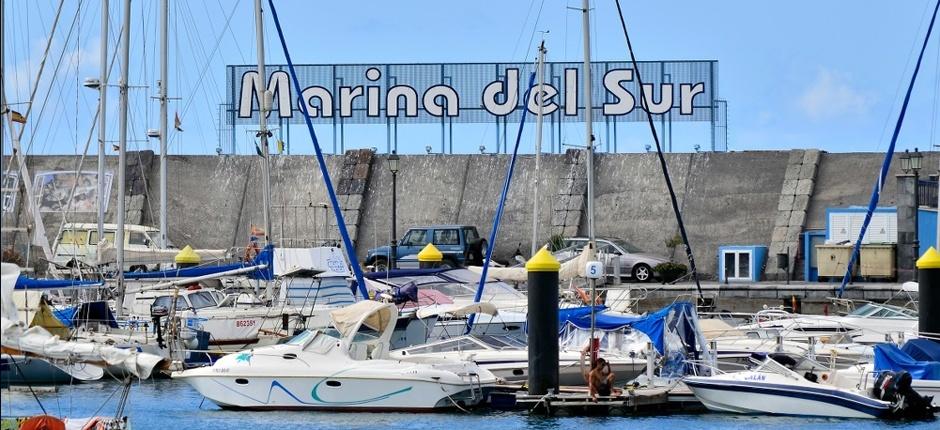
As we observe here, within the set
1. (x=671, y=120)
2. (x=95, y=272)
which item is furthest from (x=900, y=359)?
(x=671, y=120)

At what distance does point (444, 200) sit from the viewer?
56062 mm

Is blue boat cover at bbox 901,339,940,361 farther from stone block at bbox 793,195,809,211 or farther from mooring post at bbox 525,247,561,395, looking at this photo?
stone block at bbox 793,195,809,211

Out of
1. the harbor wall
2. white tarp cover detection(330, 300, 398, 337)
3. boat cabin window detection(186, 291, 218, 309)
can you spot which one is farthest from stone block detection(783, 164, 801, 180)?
white tarp cover detection(330, 300, 398, 337)

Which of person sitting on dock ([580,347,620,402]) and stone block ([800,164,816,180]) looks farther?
stone block ([800,164,816,180])

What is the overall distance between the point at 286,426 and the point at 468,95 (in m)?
32.9

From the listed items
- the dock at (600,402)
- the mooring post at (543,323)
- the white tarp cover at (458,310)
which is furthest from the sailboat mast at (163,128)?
the mooring post at (543,323)

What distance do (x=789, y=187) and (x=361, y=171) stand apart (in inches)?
580

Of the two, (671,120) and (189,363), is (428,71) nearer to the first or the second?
(671,120)

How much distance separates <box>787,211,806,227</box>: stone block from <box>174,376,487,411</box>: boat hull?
25.3 meters

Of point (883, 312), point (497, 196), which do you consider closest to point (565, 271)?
point (883, 312)

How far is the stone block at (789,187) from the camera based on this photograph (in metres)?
51.9

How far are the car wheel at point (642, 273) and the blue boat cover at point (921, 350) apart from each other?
772 inches

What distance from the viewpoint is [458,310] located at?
31.5 meters

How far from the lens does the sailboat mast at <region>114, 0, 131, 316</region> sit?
34.3 m
